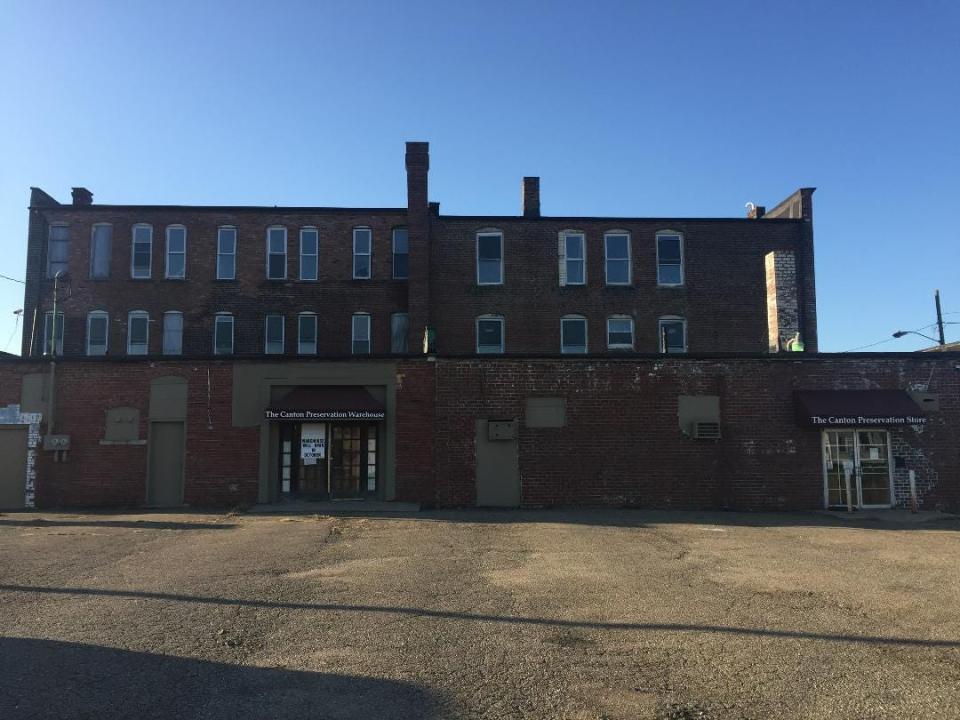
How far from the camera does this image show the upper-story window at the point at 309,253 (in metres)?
32.0

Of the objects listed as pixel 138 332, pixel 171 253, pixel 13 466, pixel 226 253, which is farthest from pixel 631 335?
pixel 13 466

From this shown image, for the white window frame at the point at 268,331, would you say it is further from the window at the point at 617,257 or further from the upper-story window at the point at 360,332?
the window at the point at 617,257

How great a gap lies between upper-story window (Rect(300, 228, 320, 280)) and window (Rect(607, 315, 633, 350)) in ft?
41.5

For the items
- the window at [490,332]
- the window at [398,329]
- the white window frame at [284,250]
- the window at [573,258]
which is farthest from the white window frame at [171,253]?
the window at [573,258]

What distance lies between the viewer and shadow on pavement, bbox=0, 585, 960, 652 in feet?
22.5

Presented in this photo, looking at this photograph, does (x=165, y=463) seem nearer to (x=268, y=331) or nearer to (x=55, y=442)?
(x=55, y=442)

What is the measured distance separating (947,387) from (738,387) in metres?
5.33

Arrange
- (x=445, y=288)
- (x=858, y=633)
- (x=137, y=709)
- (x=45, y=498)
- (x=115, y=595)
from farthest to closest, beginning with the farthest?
1. (x=445, y=288)
2. (x=45, y=498)
3. (x=115, y=595)
4. (x=858, y=633)
5. (x=137, y=709)

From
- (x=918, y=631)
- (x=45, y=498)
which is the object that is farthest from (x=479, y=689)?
(x=45, y=498)

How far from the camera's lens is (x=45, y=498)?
1927cm

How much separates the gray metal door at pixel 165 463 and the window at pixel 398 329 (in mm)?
12900

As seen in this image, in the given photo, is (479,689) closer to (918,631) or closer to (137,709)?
(137,709)

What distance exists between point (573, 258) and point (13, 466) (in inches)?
852

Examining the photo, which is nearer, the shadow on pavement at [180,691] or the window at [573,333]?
the shadow on pavement at [180,691]
